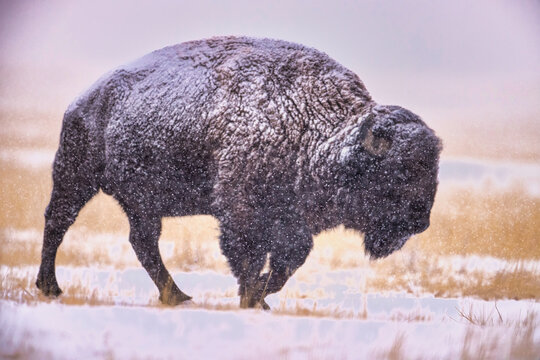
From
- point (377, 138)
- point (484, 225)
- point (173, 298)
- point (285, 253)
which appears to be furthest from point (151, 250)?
point (484, 225)

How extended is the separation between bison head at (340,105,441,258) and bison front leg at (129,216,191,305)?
0.69 metres

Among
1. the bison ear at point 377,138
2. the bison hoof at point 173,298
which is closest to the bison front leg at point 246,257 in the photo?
the bison hoof at point 173,298

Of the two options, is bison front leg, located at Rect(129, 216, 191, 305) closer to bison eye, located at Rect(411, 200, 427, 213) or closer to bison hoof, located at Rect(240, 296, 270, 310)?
bison hoof, located at Rect(240, 296, 270, 310)

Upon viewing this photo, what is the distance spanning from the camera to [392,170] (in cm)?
195

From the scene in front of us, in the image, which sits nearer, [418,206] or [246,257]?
[418,206]

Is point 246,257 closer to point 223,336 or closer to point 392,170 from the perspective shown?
point 223,336

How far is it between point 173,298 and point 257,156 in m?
0.57

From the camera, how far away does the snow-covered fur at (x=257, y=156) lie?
1.97m

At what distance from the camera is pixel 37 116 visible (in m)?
2.25

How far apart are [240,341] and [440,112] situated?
106 cm

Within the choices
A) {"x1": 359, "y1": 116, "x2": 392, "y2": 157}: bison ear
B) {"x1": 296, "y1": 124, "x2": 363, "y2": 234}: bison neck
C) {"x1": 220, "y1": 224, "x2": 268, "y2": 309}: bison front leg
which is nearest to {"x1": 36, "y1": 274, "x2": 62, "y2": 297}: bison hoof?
{"x1": 220, "y1": 224, "x2": 268, "y2": 309}: bison front leg

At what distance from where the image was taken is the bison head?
1.93 meters

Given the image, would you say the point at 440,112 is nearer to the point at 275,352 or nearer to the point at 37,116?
the point at 275,352

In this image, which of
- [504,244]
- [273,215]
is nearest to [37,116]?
[273,215]
